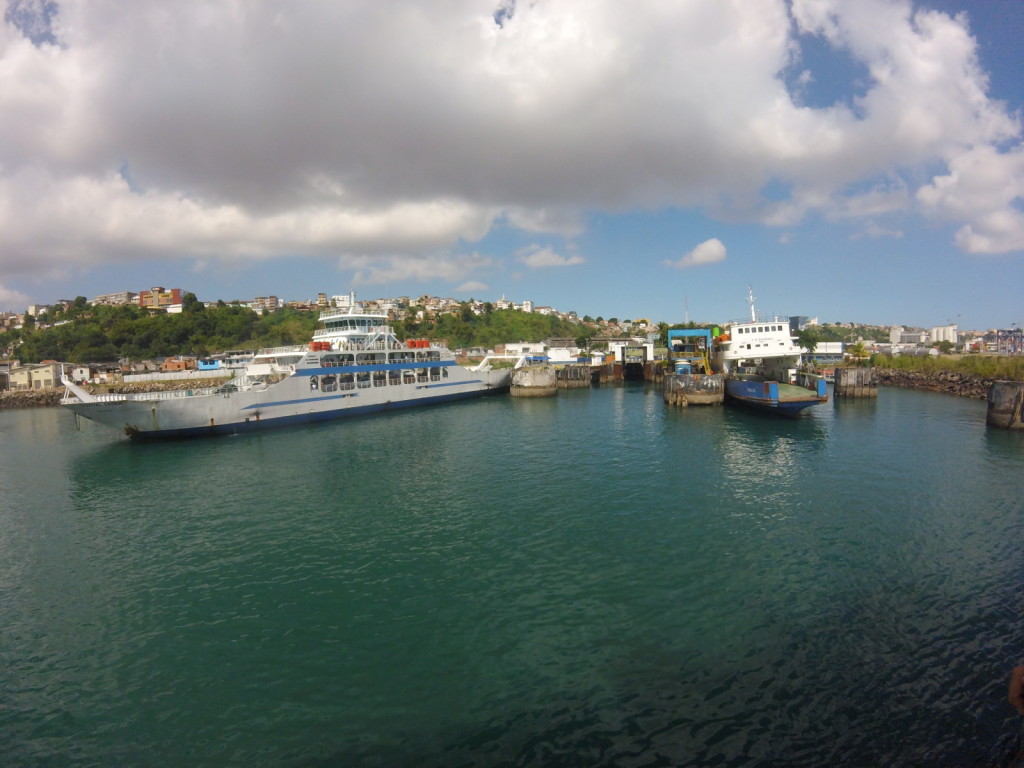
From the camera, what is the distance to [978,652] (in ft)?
31.8

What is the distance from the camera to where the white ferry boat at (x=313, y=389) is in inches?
1328

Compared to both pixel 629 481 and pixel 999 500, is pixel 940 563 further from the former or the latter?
pixel 629 481

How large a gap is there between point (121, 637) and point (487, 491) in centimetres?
1312

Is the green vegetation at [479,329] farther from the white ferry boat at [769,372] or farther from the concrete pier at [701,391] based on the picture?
the white ferry boat at [769,372]

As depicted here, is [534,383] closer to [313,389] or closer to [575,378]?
[575,378]

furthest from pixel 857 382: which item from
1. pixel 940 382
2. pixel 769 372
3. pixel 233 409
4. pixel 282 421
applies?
pixel 233 409

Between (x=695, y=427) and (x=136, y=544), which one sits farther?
(x=695, y=427)

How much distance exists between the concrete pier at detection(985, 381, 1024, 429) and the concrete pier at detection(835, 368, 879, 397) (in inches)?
662


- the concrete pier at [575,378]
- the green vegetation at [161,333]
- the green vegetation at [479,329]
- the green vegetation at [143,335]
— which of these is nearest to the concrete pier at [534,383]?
the concrete pier at [575,378]

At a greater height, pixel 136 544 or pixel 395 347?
pixel 395 347

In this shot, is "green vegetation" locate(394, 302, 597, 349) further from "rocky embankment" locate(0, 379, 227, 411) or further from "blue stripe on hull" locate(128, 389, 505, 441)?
"blue stripe on hull" locate(128, 389, 505, 441)

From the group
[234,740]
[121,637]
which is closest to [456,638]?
[234,740]

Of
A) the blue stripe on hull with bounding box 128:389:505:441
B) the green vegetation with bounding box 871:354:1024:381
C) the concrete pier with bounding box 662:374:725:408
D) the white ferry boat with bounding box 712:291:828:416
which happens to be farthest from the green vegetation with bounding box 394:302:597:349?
the white ferry boat with bounding box 712:291:828:416

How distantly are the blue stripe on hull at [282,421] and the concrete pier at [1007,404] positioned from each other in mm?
46310
